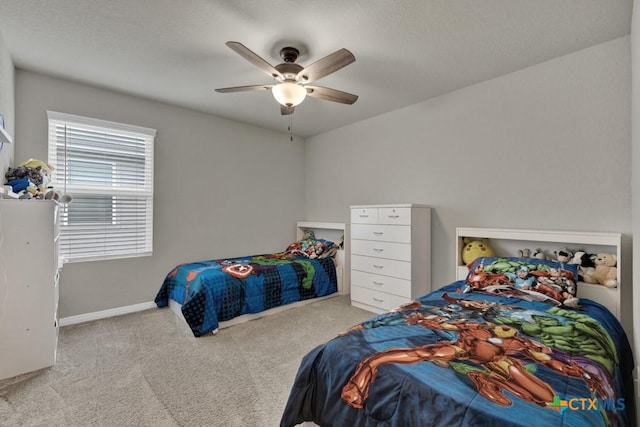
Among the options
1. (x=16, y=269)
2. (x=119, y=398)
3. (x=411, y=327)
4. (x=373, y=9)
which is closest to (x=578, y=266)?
(x=411, y=327)

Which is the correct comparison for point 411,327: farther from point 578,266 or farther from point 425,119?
point 425,119

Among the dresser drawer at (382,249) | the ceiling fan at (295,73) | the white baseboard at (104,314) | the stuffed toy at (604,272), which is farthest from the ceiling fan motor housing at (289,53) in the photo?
the white baseboard at (104,314)

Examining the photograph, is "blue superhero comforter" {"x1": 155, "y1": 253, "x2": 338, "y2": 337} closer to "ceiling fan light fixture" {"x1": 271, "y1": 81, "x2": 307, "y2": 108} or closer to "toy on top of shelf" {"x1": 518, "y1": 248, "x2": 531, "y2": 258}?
"ceiling fan light fixture" {"x1": 271, "y1": 81, "x2": 307, "y2": 108}

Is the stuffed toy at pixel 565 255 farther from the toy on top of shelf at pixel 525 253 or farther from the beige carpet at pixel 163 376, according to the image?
the beige carpet at pixel 163 376

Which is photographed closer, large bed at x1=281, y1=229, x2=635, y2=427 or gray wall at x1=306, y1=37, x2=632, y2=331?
large bed at x1=281, y1=229, x2=635, y2=427

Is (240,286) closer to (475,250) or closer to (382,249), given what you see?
(382,249)

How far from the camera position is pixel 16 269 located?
2076mm

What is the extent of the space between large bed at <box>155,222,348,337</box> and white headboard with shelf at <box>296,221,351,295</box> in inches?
0.6

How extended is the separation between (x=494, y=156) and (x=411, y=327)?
2.19 meters

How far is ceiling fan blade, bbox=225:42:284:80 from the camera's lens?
5.88 feet

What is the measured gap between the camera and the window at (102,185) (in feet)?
9.75

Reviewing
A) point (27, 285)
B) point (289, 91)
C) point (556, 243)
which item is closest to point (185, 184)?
point (27, 285)

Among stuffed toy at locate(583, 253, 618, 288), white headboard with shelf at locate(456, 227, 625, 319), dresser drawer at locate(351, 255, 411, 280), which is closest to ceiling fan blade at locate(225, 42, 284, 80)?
dresser drawer at locate(351, 255, 411, 280)

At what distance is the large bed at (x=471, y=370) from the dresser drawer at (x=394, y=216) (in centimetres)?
134
